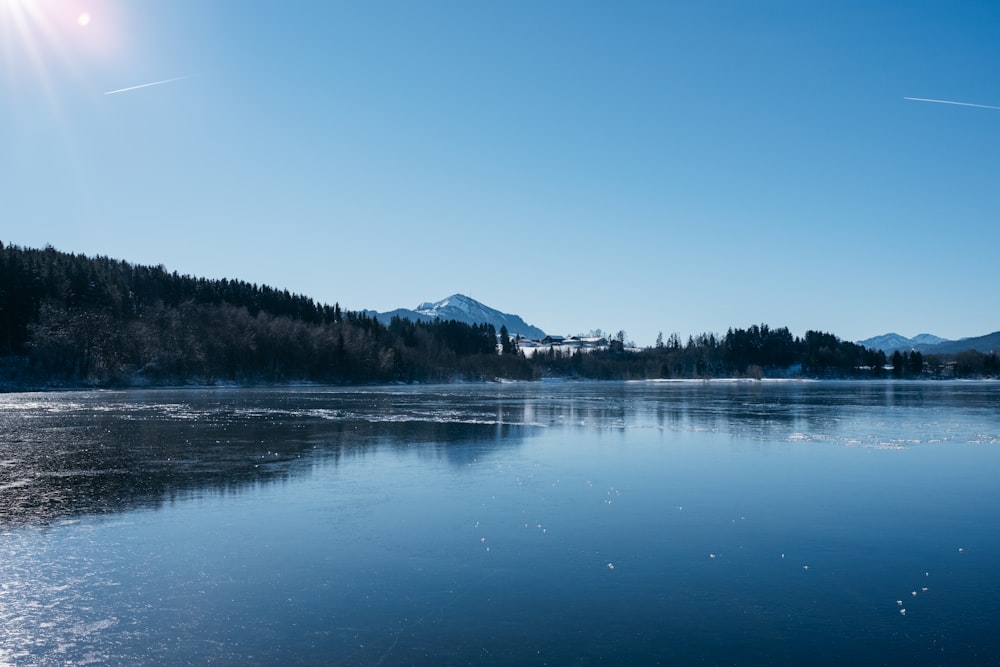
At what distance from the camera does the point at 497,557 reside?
11750mm

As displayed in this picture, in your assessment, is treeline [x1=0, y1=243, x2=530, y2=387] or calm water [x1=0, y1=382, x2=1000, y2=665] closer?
calm water [x1=0, y1=382, x2=1000, y2=665]

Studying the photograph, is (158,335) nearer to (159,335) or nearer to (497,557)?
(159,335)

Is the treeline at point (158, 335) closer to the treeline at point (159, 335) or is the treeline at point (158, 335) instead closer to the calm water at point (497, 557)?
the treeline at point (159, 335)

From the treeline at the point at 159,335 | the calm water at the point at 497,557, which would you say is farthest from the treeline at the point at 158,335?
the calm water at the point at 497,557

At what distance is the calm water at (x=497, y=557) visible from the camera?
8.12m

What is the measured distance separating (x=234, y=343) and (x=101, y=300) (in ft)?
72.7

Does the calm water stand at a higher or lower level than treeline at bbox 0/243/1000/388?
lower

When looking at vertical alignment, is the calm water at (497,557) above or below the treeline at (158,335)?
below

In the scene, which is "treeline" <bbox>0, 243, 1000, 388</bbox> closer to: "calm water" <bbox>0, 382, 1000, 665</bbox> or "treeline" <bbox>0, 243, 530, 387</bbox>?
"treeline" <bbox>0, 243, 530, 387</bbox>

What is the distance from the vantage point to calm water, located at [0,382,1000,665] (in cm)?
812

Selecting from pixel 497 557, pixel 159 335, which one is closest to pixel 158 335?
pixel 159 335

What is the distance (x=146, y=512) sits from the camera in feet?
50.0

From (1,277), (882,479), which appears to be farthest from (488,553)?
(1,277)

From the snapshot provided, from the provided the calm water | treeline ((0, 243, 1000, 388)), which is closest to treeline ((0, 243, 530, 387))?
treeline ((0, 243, 1000, 388))
